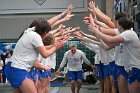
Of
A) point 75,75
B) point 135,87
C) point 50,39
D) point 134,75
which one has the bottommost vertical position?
point 75,75

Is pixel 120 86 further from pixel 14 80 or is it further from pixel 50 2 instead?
pixel 50 2

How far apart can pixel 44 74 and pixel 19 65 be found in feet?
9.28

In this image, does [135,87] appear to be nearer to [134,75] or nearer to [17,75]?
[134,75]

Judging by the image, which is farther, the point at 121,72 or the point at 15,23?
the point at 15,23

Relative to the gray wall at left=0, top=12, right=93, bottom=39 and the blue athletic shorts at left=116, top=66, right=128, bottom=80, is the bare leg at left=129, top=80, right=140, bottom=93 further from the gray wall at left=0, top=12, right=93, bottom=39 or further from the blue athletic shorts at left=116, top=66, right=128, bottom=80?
the gray wall at left=0, top=12, right=93, bottom=39

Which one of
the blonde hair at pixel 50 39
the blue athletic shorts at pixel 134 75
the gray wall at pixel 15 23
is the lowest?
the blue athletic shorts at pixel 134 75

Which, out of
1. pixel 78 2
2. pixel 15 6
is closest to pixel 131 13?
pixel 78 2

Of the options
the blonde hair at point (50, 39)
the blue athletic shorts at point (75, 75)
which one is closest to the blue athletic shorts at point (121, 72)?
the blonde hair at point (50, 39)

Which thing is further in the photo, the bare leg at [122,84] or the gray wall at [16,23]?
the gray wall at [16,23]

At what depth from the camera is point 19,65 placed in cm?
491

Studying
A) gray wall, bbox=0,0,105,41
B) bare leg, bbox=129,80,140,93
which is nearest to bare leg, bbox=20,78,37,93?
bare leg, bbox=129,80,140,93

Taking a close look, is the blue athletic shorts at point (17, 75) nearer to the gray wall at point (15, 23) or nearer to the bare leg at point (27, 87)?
the bare leg at point (27, 87)

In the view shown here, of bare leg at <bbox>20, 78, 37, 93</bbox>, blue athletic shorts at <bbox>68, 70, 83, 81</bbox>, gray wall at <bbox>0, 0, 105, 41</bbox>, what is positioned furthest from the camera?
gray wall at <bbox>0, 0, 105, 41</bbox>

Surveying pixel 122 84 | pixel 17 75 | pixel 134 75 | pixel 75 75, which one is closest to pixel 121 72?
pixel 122 84
